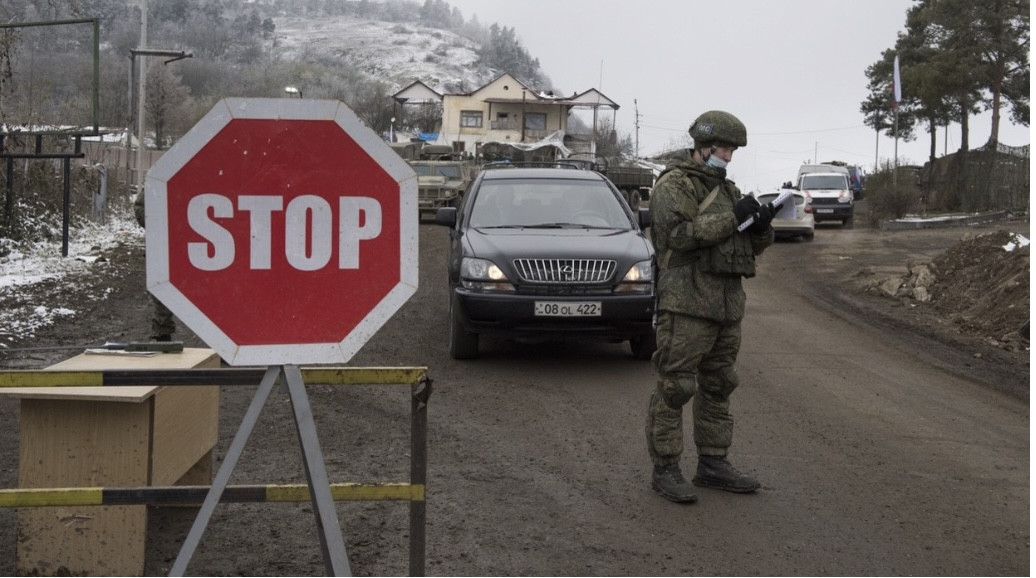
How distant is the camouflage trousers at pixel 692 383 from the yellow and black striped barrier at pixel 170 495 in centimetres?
262

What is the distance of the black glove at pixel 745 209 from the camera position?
228 inches

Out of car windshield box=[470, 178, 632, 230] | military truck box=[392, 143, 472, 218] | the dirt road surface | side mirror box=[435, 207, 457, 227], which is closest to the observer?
the dirt road surface

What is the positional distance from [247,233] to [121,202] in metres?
26.8

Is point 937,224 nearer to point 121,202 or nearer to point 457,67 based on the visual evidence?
point 121,202

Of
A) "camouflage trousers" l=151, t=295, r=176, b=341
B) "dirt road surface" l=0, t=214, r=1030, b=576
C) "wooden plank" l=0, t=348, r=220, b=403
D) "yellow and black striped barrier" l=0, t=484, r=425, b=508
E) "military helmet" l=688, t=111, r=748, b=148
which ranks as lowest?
"dirt road surface" l=0, t=214, r=1030, b=576

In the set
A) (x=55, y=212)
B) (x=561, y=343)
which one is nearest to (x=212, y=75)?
(x=55, y=212)

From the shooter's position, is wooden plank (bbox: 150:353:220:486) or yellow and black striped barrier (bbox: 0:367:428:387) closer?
yellow and black striped barrier (bbox: 0:367:428:387)

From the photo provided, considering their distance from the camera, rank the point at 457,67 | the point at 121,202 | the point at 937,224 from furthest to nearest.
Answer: the point at 457,67
the point at 937,224
the point at 121,202

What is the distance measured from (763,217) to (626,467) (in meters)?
1.70

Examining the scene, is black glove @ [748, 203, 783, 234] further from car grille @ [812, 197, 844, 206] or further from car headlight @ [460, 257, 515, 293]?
car grille @ [812, 197, 844, 206]

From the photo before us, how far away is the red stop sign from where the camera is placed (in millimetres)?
3283

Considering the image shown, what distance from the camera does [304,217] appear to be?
3354 mm

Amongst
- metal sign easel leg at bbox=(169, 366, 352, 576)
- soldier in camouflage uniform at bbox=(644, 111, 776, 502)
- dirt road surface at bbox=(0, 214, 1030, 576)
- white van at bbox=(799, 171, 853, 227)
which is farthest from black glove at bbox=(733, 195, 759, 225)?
white van at bbox=(799, 171, 853, 227)

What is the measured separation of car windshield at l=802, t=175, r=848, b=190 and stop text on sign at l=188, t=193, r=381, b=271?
32880 millimetres
